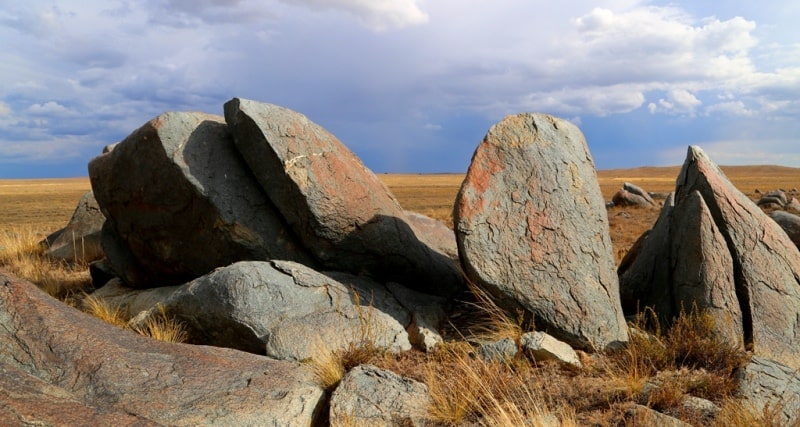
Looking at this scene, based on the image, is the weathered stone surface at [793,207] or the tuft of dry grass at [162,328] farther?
the weathered stone surface at [793,207]

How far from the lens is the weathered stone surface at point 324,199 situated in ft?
28.1

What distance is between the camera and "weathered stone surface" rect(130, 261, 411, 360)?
7.09 metres

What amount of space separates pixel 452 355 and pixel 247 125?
4.00 metres

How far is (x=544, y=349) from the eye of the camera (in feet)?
21.7

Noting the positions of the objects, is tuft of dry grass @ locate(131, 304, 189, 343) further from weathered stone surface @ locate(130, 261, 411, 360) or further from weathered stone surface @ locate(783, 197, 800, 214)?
weathered stone surface @ locate(783, 197, 800, 214)

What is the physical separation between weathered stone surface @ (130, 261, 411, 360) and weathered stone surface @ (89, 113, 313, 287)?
1126 mm

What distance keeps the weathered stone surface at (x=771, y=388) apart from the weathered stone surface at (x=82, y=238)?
37.5 ft

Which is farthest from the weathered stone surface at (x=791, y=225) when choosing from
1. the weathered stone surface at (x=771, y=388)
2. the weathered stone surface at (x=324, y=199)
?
the weathered stone surface at (x=324, y=199)

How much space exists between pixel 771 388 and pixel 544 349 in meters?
2.01

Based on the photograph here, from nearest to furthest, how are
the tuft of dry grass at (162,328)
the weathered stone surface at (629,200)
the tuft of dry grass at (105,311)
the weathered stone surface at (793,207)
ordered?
1. the tuft of dry grass at (162,328)
2. the tuft of dry grass at (105,311)
3. the weathered stone surface at (793,207)
4. the weathered stone surface at (629,200)

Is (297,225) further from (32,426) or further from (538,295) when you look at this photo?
(32,426)

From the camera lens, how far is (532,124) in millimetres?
8258

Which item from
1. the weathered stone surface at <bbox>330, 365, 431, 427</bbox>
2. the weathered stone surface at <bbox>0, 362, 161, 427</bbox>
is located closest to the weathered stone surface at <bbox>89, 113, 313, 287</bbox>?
the weathered stone surface at <bbox>330, 365, 431, 427</bbox>

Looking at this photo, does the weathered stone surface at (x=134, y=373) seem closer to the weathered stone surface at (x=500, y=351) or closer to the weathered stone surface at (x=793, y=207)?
the weathered stone surface at (x=500, y=351)
